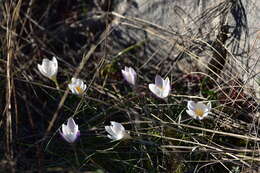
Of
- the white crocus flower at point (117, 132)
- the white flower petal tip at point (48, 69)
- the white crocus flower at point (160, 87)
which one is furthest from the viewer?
the white flower petal tip at point (48, 69)

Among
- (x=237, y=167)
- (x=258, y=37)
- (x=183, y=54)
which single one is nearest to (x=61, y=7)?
(x=183, y=54)

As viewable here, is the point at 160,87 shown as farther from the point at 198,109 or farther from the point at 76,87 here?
the point at 76,87

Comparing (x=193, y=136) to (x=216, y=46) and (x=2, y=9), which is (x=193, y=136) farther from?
(x=2, y=9)

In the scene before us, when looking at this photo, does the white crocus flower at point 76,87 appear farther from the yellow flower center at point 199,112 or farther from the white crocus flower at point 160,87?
the yellow flower center at point 199,112

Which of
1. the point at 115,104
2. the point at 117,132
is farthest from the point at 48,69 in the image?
the point at 117,132

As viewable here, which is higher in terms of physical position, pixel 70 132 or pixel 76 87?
pixel 76 87

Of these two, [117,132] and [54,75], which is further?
[54,75]

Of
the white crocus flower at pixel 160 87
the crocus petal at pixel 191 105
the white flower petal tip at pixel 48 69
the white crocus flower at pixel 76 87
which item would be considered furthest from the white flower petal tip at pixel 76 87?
the crocus petal at pixel 191 105
